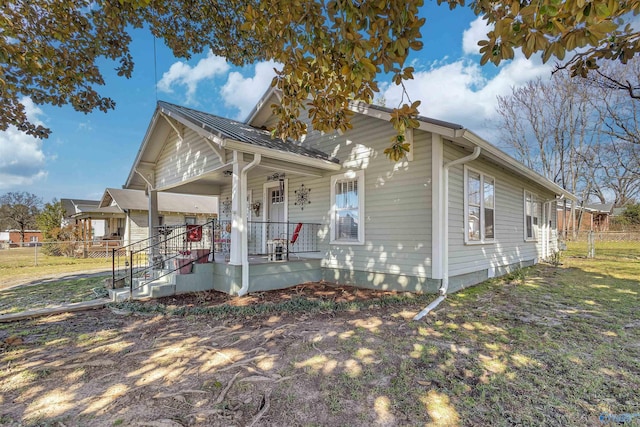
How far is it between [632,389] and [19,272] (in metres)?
16.3

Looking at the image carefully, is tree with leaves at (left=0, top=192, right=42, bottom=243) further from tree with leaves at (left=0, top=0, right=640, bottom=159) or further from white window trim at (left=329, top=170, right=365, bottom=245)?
white window trim at (left=329, top=170, right=365, bottom=245)

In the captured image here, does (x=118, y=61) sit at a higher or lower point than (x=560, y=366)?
higher

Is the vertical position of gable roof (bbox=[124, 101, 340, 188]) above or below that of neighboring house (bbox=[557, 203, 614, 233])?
above

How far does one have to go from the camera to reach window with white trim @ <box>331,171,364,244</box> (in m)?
7.47

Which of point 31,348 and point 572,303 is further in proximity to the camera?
point 572,303

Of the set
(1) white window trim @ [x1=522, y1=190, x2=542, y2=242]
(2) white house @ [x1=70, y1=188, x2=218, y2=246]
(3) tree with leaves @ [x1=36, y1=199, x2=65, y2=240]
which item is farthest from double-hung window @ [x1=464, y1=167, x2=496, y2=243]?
(3) tree with leaves @ [x1=36, y1=199, x2=65, y2=240]

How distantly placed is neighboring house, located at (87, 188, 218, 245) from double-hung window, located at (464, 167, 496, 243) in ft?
49.4

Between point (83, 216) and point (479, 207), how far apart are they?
23.3m

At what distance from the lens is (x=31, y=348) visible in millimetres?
3904

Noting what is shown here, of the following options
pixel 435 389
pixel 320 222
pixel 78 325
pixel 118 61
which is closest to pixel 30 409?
pixel 78 325

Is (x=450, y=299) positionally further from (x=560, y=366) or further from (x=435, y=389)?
(x=435, y=389)

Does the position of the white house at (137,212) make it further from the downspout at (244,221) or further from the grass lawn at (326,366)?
the grass lawn at (326,366)

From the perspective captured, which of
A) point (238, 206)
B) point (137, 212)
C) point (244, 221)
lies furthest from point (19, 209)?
point (244, 221)

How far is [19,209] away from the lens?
3753 cm
